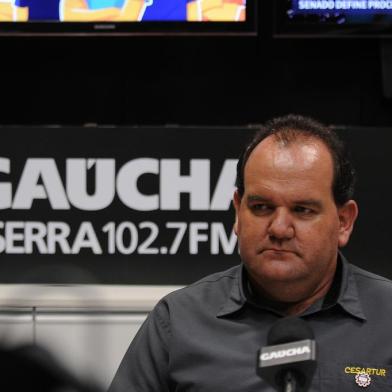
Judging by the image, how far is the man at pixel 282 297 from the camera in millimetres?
1715

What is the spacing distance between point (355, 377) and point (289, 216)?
1.11 ft

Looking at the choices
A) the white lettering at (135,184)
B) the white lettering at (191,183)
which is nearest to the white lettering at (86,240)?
the white lettering at (135,184)

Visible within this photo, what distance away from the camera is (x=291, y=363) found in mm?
1323

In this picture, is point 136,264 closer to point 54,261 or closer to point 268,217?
point 54,261

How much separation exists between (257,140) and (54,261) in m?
1.21

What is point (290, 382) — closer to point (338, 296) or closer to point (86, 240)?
point (338, 296)

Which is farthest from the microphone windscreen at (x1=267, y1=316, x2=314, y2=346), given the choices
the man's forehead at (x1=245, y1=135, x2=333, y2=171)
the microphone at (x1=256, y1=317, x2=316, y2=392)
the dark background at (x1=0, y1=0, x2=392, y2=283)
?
the dark background at (x1=0, y1=0, x2=392, y2=283)

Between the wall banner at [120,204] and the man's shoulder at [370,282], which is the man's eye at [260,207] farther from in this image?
the wall banner at [120,204]

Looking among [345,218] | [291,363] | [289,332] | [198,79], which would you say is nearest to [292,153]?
[345,218]

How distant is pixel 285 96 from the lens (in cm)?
393

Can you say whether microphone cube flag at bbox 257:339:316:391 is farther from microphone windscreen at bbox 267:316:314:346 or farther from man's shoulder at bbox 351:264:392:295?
man's shoulder at bbox 351:264:392:295

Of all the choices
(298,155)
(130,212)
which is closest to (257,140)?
(298,155)

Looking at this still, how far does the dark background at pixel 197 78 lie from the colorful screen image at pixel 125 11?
353 millimetres

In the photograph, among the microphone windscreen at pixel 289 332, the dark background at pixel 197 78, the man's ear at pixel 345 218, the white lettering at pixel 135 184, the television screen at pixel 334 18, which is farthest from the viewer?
the dark background at pixel 197 78
